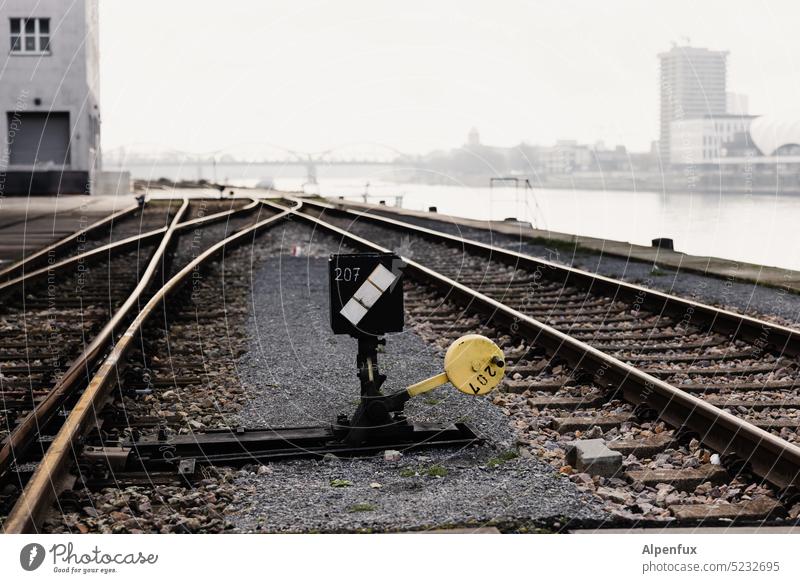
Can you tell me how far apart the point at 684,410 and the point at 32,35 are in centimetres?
3534

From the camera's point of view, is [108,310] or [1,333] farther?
[108,310]

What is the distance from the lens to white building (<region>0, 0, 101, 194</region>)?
115ft

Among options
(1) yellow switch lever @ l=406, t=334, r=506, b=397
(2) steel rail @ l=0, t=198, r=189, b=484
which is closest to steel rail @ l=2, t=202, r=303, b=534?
(2) steel rail @ l=0, t=198, r=189, b=484

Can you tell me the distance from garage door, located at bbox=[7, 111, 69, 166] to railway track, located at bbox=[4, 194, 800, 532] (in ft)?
89.0

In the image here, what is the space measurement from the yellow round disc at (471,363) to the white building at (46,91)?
31640 millimetres

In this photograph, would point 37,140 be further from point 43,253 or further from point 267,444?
point 267,444

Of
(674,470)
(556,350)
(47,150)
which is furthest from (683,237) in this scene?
(674,470)

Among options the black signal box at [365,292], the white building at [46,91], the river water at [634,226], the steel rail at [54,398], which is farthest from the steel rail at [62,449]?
the white building at [46,91]

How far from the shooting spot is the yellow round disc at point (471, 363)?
190 inches

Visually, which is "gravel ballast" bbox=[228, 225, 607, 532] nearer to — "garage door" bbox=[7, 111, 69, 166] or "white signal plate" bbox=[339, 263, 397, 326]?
"white signal plate" bbox=[339, 263, 397, 326]

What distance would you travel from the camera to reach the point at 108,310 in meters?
9.28

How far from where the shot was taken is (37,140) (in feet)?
117
